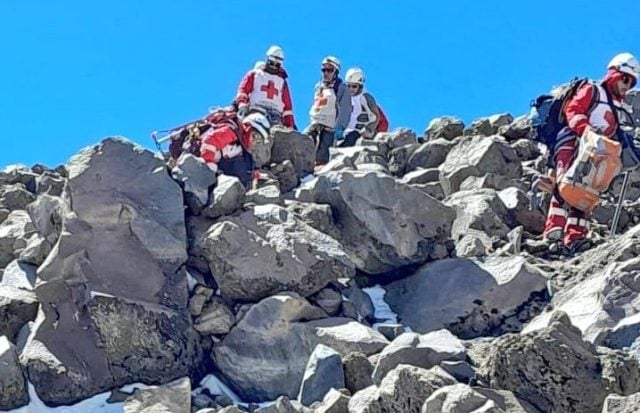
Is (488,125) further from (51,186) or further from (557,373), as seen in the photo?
(557,373)

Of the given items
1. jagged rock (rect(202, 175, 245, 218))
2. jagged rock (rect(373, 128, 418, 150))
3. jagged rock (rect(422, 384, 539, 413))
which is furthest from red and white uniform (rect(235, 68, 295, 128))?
jagged rock (rect(422, 384, 539, 413))

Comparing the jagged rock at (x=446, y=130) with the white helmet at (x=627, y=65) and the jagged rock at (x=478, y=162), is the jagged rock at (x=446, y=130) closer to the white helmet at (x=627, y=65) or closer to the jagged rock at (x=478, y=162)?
the jagged rock at (x=478, y=162)

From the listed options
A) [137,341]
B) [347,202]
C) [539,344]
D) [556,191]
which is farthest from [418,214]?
[539,344]

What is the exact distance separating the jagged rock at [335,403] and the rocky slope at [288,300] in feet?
0.06

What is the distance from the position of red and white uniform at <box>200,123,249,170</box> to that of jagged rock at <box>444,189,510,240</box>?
9.98ft

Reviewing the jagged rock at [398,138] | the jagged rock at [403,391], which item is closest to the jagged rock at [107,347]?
the jagged rock at [403,391]

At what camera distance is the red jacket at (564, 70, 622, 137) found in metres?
14.3

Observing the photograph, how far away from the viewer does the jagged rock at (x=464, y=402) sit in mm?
7637

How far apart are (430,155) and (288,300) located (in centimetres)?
870

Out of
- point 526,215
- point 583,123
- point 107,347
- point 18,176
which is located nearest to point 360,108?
point 18,176

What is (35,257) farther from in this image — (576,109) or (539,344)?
(576,109)

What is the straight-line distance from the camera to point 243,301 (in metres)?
11.6

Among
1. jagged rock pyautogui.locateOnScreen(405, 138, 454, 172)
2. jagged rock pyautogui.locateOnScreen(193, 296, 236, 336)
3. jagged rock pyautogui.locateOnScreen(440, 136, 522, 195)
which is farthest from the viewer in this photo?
jagged rock pyautogui.locateOnScreen(405, 138, 454, 172)

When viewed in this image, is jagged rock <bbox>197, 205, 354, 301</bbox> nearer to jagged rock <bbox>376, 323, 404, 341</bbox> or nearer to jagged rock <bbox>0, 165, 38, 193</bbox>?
jagged rock <bbox>376, 323, 404, 341</bbox>
